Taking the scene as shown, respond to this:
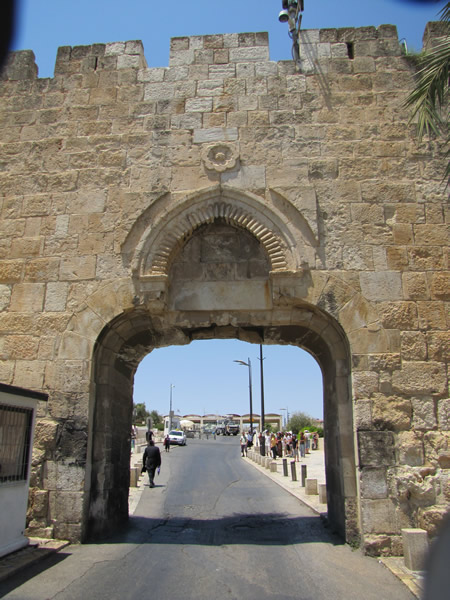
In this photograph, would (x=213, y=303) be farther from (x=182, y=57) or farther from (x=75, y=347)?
(x=182, y=57)

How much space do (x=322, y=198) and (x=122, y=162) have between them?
2773 millimetres

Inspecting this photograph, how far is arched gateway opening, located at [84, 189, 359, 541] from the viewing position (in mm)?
5930

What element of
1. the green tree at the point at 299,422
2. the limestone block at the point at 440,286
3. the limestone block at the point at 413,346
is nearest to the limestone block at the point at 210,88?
the limestone block at the point at 440,286

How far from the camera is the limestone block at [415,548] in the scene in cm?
455

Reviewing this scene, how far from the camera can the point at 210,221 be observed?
634cm

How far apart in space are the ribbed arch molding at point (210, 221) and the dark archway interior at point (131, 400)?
750 millimetres

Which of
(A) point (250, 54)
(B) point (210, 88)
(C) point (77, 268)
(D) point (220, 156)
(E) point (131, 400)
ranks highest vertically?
(A) point (250, 54)

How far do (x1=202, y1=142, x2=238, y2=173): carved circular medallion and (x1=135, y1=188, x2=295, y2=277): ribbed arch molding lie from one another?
14.3 inches

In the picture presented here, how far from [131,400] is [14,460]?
2.58 meters

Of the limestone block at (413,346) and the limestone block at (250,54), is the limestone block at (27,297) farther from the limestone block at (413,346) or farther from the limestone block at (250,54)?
the limestone block at (413,346)

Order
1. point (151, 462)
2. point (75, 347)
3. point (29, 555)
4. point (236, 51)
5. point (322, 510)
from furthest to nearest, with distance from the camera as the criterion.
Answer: point (151, 462) < point (322, 510) < point (236, 51) < point (75, 347) < point (29, 555)

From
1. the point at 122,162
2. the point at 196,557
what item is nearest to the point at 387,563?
the point at 196,557

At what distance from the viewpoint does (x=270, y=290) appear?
625cm

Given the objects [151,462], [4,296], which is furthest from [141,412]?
[4,296]
